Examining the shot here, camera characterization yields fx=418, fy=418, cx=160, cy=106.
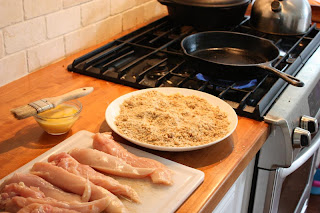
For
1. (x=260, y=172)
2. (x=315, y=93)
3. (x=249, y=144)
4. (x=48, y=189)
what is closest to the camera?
(x=48, y=189)

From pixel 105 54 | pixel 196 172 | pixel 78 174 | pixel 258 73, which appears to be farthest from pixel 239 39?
pixel 78 174

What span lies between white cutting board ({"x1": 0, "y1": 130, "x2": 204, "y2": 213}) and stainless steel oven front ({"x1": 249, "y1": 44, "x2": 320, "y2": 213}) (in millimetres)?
363

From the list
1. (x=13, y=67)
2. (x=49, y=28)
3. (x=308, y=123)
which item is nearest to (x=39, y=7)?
(x=49, y=28)

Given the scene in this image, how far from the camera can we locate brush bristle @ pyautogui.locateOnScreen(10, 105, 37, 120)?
3.17ft

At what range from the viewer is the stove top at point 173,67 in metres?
1.29

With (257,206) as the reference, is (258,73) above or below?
above

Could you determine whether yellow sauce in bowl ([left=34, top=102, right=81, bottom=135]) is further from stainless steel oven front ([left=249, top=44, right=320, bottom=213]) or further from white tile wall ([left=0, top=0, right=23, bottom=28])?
stainless steel oven front ([left=249, top=44, right=320, bottom=213])

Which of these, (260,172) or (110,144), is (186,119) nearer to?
(110,144)

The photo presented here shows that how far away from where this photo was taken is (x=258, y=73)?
4.18ft

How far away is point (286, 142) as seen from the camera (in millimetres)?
1205

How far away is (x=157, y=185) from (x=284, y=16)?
1.15 m

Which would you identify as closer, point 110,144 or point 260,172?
point 110,144

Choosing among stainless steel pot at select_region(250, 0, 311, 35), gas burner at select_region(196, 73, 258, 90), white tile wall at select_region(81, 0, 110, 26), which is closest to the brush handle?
gas burner at select_region(196, 73, 258, 90)

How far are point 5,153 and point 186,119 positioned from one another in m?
0.45
